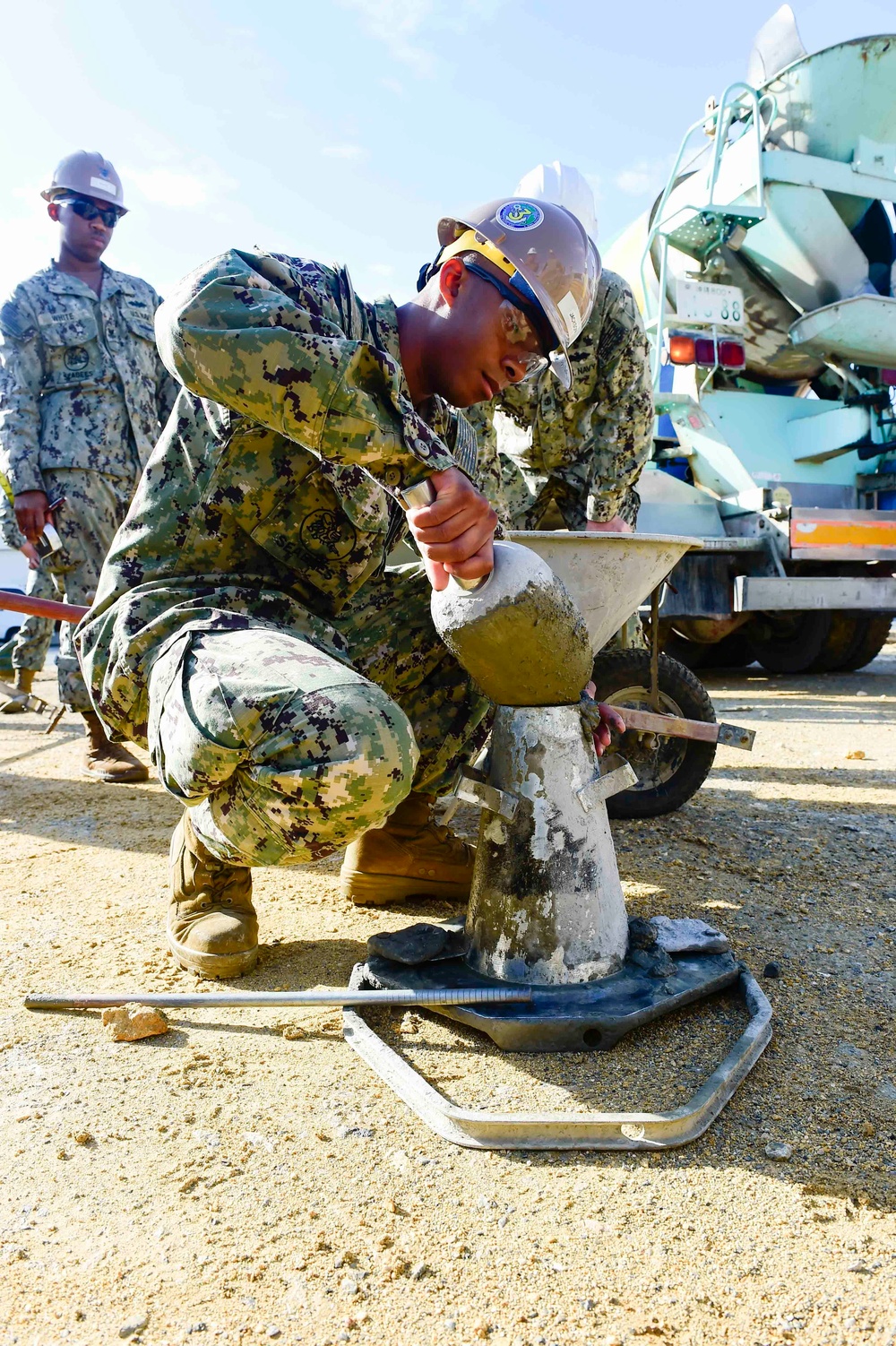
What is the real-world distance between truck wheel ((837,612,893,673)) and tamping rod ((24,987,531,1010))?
525cm

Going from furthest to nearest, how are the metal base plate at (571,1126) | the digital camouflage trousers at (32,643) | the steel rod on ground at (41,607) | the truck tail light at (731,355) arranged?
the truck tail light at (731,355)
the digital camouflage trousers at (32,643)
the steel rod on ground at (41,607)
the metal base plate at (571,1126)

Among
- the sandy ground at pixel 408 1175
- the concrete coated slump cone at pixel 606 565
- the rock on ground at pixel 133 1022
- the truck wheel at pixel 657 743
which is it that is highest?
the concrete coated slump cone at pixel 606 565

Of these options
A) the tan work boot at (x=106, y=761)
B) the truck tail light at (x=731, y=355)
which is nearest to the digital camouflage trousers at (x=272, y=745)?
the tan work boot at (x=106, y=761)

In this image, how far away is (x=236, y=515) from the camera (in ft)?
5.90

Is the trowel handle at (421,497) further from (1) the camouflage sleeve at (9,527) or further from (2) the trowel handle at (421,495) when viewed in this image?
(1) the camouflage sleeve at (9,527)

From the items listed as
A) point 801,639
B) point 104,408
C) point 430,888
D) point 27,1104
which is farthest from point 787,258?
point 27,1104

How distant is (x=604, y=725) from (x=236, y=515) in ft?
2.64

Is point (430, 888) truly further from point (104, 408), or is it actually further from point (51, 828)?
point (104, 408)

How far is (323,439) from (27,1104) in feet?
3.45

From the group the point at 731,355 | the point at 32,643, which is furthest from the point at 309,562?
the point at 731,355

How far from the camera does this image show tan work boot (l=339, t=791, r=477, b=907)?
216 centimetres

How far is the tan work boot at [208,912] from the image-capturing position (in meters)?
1.75

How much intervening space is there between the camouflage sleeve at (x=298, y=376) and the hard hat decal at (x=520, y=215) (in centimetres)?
44

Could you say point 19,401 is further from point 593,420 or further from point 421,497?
point 421,497
